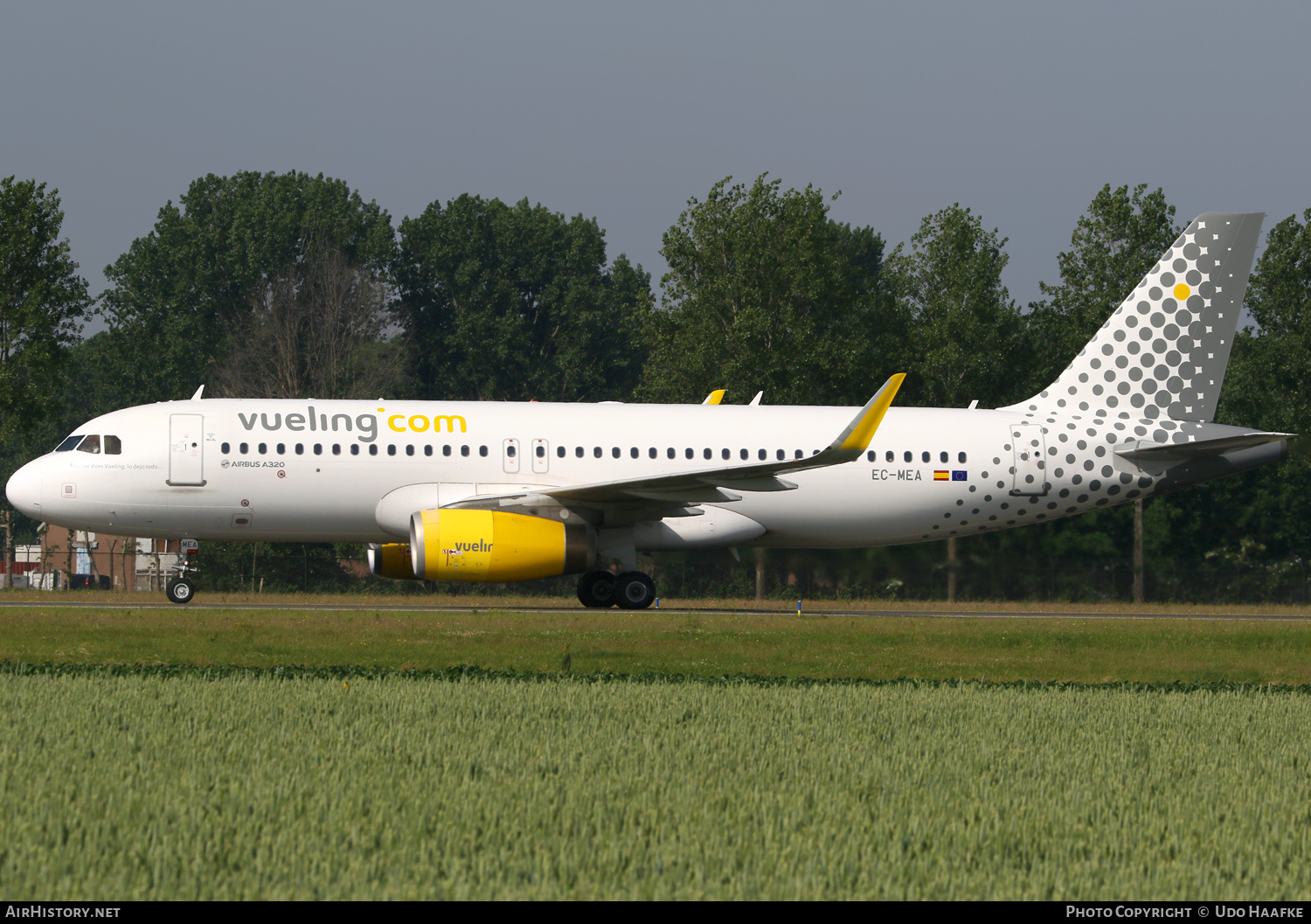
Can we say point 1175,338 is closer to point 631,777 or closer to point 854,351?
point 854,351

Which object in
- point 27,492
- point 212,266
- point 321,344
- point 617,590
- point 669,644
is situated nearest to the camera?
point 669,644

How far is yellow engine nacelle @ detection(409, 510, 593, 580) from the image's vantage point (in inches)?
827

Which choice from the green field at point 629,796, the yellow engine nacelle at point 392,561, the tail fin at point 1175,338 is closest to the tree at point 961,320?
the tail fin at point 1175,338

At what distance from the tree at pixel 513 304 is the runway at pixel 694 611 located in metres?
45.4

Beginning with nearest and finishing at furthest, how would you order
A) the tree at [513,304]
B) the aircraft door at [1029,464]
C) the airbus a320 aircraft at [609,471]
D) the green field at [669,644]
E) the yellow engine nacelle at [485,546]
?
1. the green field at [669,644]
2. the yellow engine nacelle at [485,546]
3. the airbus a320 aircraft at [609,471]
4. the aircraft door at [1029,464]
5. the tree at [513,304]

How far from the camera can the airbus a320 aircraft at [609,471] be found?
2223 cm

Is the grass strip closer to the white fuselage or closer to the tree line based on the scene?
the white fuselage

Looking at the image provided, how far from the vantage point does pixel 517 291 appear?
78.8 m

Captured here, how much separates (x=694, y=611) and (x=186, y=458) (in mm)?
8517

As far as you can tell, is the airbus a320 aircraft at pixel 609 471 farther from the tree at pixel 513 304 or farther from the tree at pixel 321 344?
the tree at pixel 513 304

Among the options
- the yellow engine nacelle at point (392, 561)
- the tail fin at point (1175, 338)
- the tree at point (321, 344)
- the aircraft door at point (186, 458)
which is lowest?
the yellow engine nacelle at point (392, 561)

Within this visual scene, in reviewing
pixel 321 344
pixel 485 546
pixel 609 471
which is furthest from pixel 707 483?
pixel 321 344

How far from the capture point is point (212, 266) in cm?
7675
